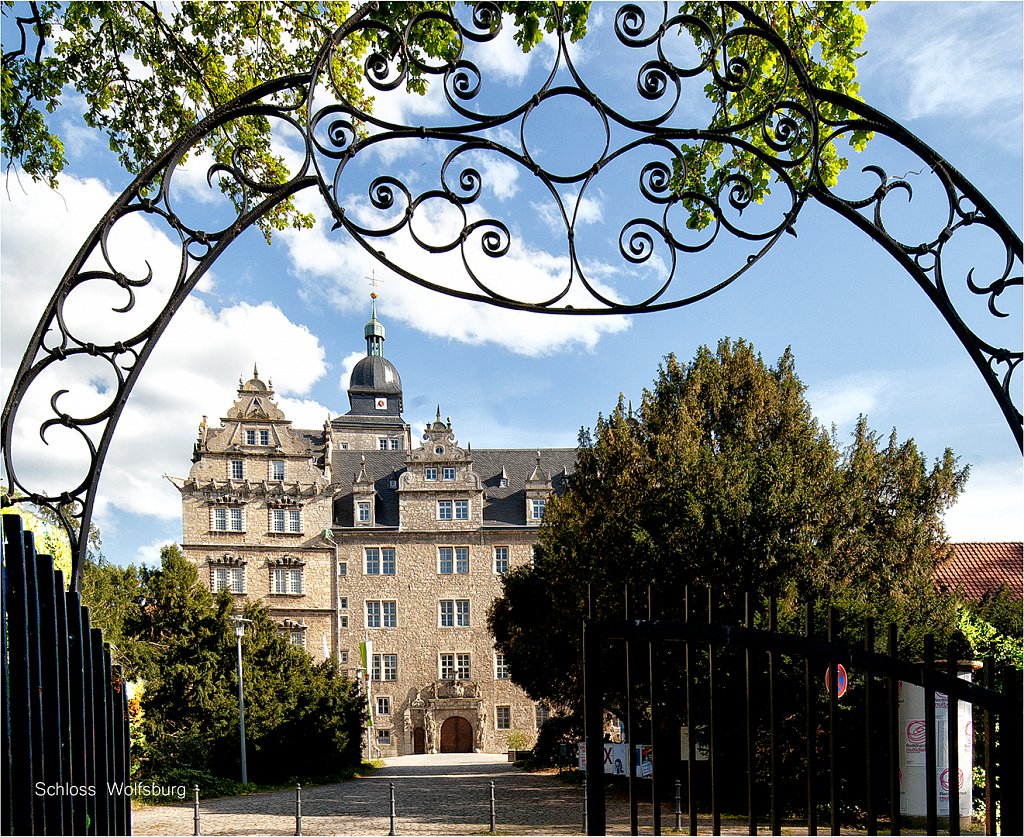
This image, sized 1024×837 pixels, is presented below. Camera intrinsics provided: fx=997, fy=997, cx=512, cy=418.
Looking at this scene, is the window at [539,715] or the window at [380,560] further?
the window at [380,560]

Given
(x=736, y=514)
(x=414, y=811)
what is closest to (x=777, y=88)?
(x=736, y=514)

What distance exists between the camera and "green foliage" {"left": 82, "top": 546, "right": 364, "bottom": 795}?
2066 cm

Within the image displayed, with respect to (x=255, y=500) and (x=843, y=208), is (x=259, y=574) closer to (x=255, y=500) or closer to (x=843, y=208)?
(x=255, y=500)

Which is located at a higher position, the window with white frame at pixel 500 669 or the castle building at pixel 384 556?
the castle building at pixel 384 556

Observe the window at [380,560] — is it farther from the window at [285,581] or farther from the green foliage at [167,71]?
the green foliage at [167,71]

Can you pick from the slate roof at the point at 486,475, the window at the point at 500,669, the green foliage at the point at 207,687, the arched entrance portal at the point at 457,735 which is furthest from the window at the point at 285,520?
the green foliage at the point at 207,687

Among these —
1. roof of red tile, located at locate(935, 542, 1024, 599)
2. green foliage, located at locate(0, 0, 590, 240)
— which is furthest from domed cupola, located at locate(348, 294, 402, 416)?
green foliage, located at locate(0, 0, 590, 240)

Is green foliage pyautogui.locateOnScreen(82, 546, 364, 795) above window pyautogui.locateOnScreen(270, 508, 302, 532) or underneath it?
underneath

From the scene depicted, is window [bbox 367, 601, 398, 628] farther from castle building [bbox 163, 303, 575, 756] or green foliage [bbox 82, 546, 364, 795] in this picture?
green foliage [bbox 82, 546, 364, 795]

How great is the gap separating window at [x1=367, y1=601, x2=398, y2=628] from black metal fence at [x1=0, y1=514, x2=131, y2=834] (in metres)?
32.7

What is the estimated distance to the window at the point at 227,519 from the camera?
34.0 metres

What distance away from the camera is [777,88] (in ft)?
13.1

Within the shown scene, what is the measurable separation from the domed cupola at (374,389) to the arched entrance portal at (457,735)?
17924 millimetres

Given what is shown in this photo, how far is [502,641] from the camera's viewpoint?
83.7 feet
